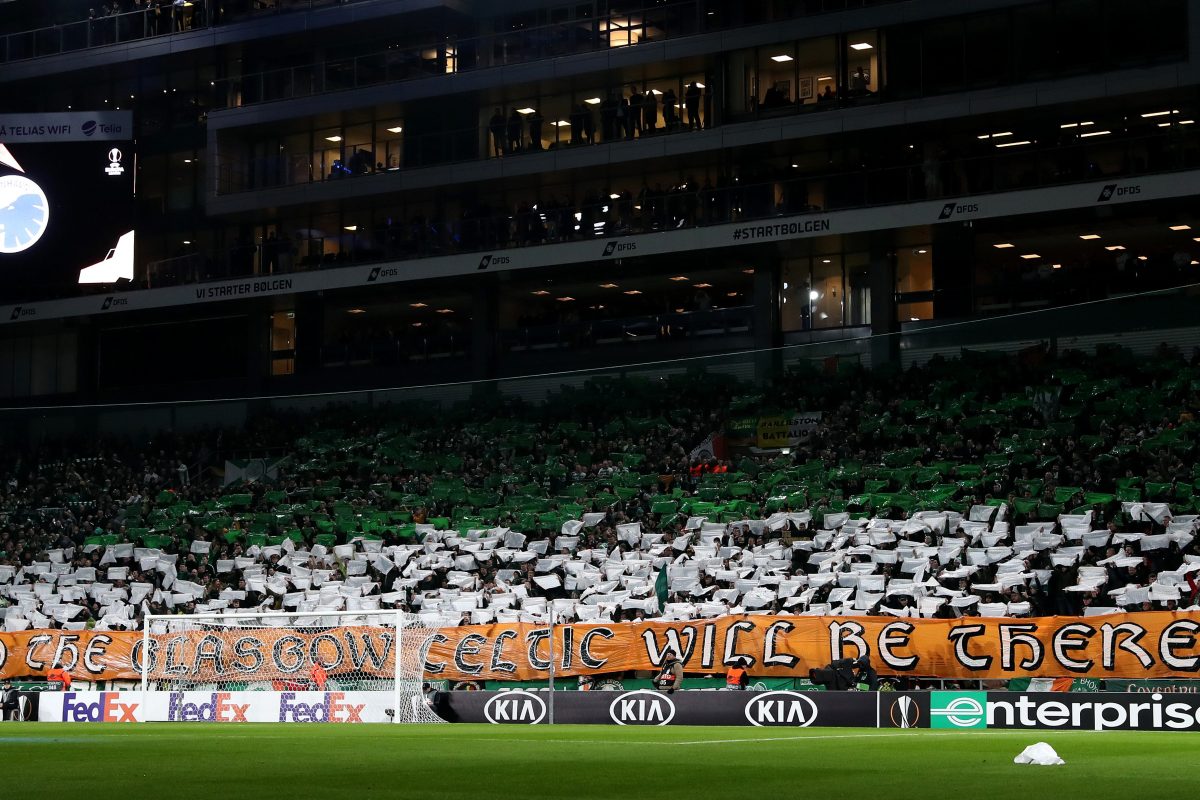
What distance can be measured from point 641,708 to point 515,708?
2.76 m

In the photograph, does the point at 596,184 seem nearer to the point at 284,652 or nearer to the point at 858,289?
the point at 858,289

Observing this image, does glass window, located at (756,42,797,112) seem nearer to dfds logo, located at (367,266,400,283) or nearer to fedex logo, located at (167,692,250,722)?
dfds logo, located at (367,266,400,283)

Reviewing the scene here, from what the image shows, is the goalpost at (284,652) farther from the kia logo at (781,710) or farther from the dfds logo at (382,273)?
the dfds logo at (382,273)

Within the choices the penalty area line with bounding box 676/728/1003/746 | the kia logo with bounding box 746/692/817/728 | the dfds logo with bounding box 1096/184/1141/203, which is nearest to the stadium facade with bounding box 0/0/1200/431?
the dfds logo with bounding box 1096/184/1141/203

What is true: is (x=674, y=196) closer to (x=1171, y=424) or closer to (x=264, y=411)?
(x=264, y=411)

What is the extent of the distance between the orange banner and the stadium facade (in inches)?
490

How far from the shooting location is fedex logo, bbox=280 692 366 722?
31.6m

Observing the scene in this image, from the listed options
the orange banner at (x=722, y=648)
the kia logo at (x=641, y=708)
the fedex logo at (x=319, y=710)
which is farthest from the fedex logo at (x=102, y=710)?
the kia logo at (x=641, y=708)

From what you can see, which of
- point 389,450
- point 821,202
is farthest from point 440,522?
point 821,202

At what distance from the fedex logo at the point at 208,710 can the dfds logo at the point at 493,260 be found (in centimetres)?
2624

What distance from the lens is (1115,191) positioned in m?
47.0

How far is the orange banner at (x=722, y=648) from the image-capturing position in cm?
2881

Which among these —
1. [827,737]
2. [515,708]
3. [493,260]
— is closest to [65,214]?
[493,260]

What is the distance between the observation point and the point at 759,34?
53.0 m
